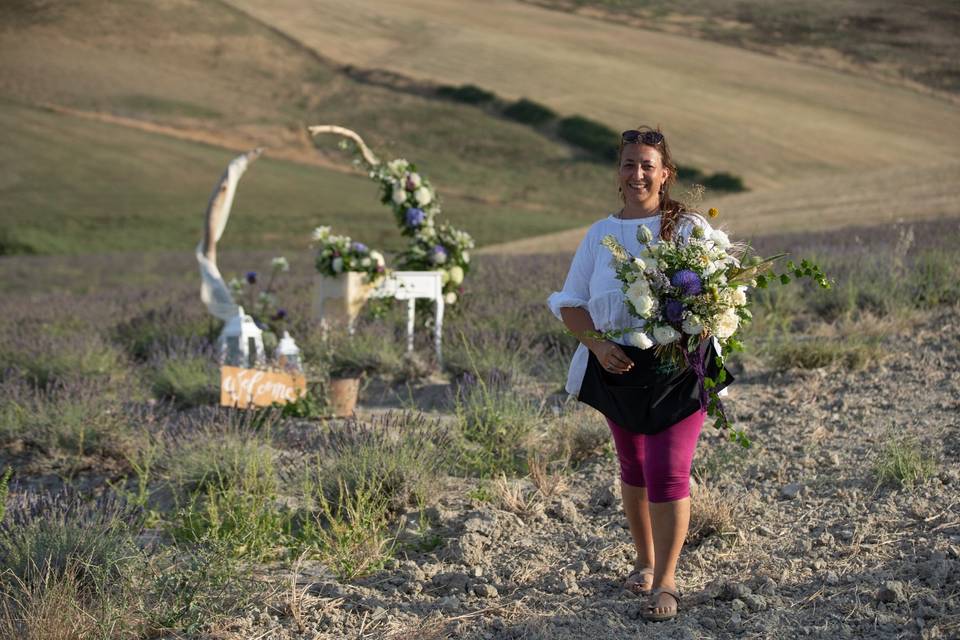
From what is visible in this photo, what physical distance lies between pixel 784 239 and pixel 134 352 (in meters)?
7.78

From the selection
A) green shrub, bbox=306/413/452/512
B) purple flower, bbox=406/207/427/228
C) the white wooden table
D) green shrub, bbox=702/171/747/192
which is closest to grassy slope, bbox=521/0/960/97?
green shrub, bbox=702/171/747/192

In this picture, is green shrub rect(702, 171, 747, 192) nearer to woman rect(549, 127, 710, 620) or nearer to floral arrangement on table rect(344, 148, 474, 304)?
floral arrangement on table rect(344, 148, 474, 304)

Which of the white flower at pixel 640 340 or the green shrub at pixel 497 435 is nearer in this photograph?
the white flower at pixel 640 340

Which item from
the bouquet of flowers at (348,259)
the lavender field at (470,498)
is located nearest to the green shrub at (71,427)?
the lavender field at (470,498)

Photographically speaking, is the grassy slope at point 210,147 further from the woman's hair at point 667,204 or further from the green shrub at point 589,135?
the woman's hair at point 667,204

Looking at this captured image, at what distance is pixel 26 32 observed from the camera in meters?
48.6

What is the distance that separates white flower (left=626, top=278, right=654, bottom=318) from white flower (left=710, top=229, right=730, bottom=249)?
269mm

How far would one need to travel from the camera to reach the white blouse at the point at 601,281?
3.54 meters

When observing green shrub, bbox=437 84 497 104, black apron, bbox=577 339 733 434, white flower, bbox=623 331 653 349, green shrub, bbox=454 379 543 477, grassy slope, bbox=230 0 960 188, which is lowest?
green shrub, bbox=437 84 497 104

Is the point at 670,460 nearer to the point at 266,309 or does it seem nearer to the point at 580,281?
the point at 580,281

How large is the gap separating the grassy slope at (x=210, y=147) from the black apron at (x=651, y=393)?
2230cm

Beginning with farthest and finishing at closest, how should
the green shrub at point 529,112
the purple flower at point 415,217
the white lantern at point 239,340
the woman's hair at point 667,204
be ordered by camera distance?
the green shrub at point 529,112 → the purple flower at point 415,217 → the white lantern at point 239,340 → the woman's hair at point 667,204

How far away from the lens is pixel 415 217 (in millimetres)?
8086

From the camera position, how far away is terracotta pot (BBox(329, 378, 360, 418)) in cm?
588
